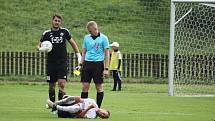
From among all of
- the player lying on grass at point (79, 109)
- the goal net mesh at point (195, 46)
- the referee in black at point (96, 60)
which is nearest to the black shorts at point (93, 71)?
the referee in black at point (96, 60)

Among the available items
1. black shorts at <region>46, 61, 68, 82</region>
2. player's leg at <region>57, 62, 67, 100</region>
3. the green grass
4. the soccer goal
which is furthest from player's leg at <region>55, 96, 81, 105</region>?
the green grass

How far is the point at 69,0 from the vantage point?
3866 centimetres

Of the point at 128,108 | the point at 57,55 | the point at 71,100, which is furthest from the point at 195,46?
the point at 71,100

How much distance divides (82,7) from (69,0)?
3.05 feet

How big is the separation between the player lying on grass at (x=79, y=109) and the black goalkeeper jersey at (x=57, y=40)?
208 centimetres

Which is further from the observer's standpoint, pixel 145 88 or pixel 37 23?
pixel 37 23

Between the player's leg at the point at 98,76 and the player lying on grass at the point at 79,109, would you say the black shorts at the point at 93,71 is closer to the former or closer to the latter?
the player's leg at the point at 98,76

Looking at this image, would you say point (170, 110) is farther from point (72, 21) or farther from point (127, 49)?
point (72, 21)

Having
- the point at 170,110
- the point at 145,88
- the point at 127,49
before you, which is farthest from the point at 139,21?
the point at 170,110

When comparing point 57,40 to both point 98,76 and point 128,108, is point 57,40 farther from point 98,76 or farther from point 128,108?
point 128,108

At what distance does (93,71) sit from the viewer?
1795 centimetres

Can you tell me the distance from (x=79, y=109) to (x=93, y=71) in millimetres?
1760

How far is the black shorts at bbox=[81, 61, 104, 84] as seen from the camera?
17922mm

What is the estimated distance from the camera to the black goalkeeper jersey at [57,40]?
18.3 m
